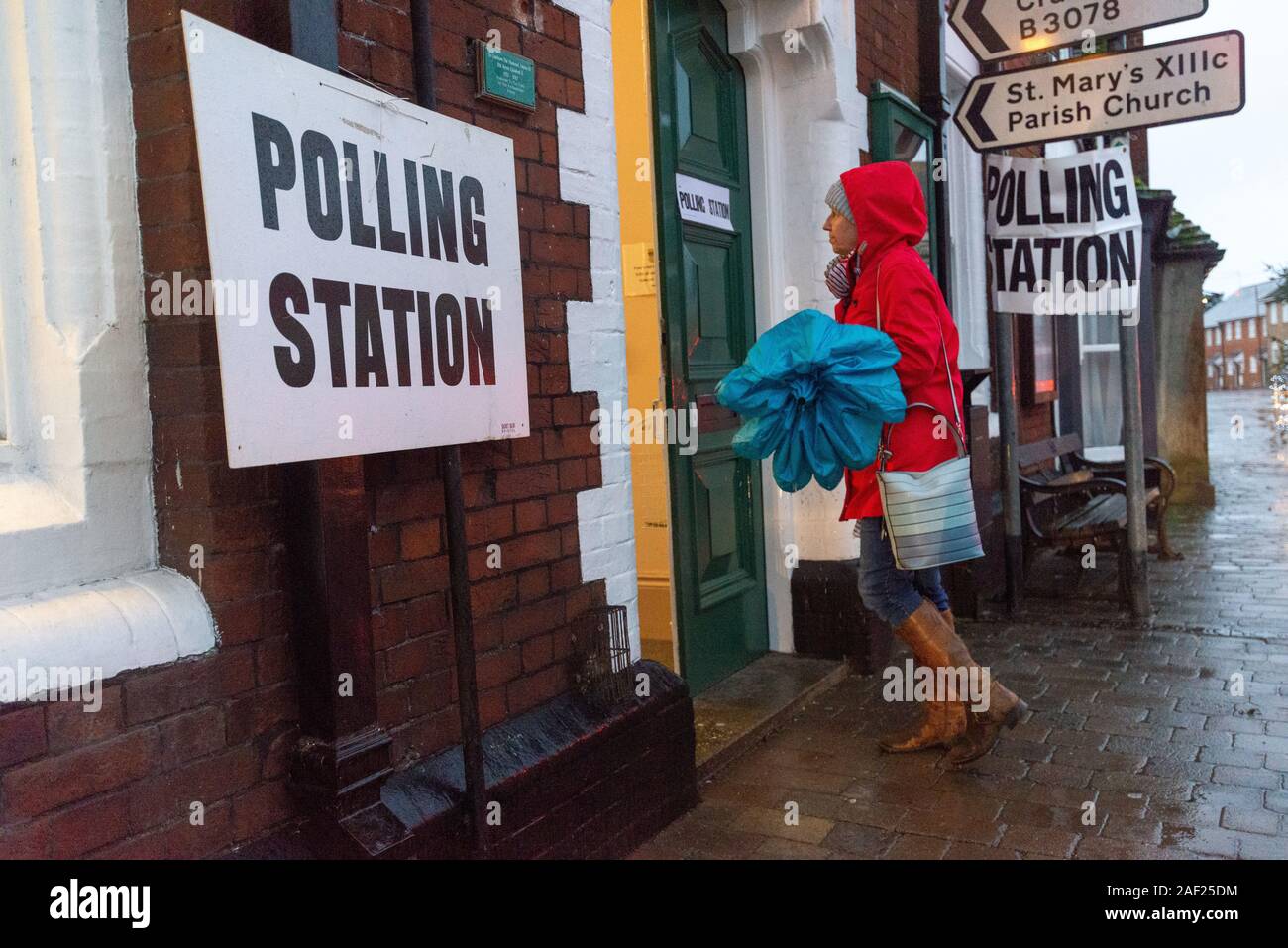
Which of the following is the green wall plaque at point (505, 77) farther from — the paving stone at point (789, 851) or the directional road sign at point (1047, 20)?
the directional road sign at point (1047, 20)

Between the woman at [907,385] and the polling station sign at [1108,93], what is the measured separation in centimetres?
Answer: 222

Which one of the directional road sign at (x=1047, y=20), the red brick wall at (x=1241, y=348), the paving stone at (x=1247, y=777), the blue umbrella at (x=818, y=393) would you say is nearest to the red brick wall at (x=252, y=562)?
the blue umbrella at (x=818, y=393)

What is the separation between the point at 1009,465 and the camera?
6316 millimetres

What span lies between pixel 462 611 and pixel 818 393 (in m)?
1.42

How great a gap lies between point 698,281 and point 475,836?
2.82 m

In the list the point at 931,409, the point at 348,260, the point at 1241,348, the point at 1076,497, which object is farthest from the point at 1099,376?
the point at 1241,348

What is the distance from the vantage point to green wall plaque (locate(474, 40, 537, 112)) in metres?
2.90

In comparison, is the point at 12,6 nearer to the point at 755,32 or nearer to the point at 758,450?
the point at 758,450

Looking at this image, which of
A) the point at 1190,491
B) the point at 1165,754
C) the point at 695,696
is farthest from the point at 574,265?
the point at 1190,491

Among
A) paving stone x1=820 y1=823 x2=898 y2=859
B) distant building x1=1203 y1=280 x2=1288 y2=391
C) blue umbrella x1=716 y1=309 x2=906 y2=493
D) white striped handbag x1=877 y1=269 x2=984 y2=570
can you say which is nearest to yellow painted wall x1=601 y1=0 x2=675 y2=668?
blue umbrella x1=716 y1=309 x2=906 y2=493

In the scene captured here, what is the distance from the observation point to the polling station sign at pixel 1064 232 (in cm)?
607

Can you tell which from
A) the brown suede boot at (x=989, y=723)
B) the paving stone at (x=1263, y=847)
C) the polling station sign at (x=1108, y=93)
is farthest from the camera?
the polling station sign at (x=1108, y=93)

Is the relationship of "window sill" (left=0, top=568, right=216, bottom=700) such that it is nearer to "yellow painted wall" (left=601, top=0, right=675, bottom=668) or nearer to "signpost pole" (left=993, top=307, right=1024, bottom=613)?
"yellow painted wall" (left=601, top=0, right=675, bottom=668)

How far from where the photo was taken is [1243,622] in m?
5.91
